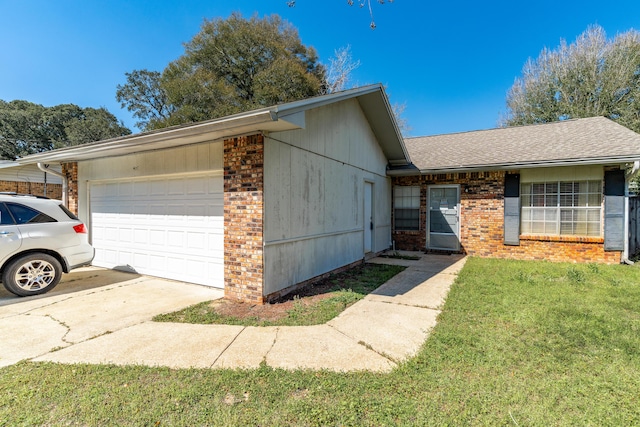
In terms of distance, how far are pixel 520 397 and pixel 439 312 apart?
2047 mm

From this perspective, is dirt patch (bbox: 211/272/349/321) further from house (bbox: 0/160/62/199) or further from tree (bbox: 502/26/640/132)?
tree (bbox: 502/26/640/132)

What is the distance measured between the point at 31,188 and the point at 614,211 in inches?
801

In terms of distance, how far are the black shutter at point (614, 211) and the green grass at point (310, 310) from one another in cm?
624

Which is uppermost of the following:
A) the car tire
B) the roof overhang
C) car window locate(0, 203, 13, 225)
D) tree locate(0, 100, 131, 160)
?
tree locate(0, 100, 131, 160)

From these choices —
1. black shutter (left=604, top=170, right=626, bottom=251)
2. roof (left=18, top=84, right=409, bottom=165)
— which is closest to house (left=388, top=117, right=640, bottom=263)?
black shutter (left=604, top=170, right=626, bottom=251)

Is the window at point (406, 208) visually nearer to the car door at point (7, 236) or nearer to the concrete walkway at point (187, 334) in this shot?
the concrete walkway at point (187, 334)

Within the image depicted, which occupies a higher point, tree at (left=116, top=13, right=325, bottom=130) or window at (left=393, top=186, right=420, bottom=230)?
tree at (left=116, top=13, right=325, bottom=130)

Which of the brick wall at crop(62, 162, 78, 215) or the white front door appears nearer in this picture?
the brick wall at crop(62, 162, 78, 215)

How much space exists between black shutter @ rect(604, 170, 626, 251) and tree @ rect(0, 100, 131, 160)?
33572 millimetres

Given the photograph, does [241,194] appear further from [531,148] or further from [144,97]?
[144,97]

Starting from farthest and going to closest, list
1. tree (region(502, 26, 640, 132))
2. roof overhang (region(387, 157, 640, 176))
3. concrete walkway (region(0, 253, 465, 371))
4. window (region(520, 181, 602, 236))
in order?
1. tree (region(502, 26, 640, 132))
2. window (region(520, 181, 602, 236))
3. roof overhang (region(387, 157, 640, 176))
4. concrete walkway (region(0, 253, 465, 371))

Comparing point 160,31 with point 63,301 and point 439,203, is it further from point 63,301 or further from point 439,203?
point 439,203

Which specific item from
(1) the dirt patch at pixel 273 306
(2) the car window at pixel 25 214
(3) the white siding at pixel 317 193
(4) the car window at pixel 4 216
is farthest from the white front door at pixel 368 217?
(4) the car window at pixel 4 216

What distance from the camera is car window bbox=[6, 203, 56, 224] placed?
5.22m
